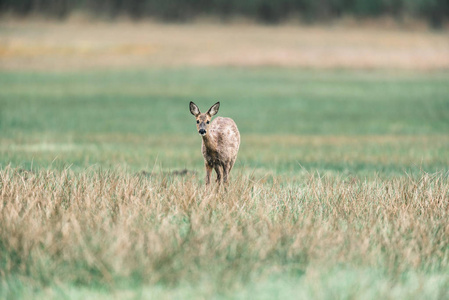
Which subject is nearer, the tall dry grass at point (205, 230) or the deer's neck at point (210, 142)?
the tall dry grass at point (205, 230)

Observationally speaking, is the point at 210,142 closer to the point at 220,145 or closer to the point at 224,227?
the point at 220,145

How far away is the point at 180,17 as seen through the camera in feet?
281

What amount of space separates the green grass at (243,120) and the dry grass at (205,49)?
6.89 meters

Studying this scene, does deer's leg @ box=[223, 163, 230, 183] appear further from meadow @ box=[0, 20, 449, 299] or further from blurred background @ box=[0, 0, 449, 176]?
blurred background @ box=[0, 0, 449, 176]

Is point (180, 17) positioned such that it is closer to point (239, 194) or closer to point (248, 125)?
point (248, 125)

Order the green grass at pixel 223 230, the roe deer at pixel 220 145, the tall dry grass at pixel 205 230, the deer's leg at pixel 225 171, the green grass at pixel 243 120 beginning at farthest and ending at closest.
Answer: the green grass at pixel 243 120 → the deer's leg at pixel 225 171 → the roe deer at pixel 220 145 → the tall dry grass at pixel 205 230 → the green grass at pixel 223 230

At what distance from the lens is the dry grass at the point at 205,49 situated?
160 feet

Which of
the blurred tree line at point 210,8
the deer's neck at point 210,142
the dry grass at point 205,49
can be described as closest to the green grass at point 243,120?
the deer's neck at point 210,142

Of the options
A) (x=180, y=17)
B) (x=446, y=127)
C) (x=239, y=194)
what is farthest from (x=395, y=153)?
(x=180, y=17)

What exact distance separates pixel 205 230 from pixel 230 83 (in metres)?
30.2

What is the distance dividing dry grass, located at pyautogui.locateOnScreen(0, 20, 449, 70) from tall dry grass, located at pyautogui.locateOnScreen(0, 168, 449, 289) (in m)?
38.7

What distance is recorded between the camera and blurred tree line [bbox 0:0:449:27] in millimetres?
86000

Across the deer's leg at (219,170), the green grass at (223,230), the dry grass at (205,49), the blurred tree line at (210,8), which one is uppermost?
the blurred tree line at (210,8)

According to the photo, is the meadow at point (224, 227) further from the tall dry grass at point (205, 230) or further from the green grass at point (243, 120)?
the green grass at point (243, 120)
